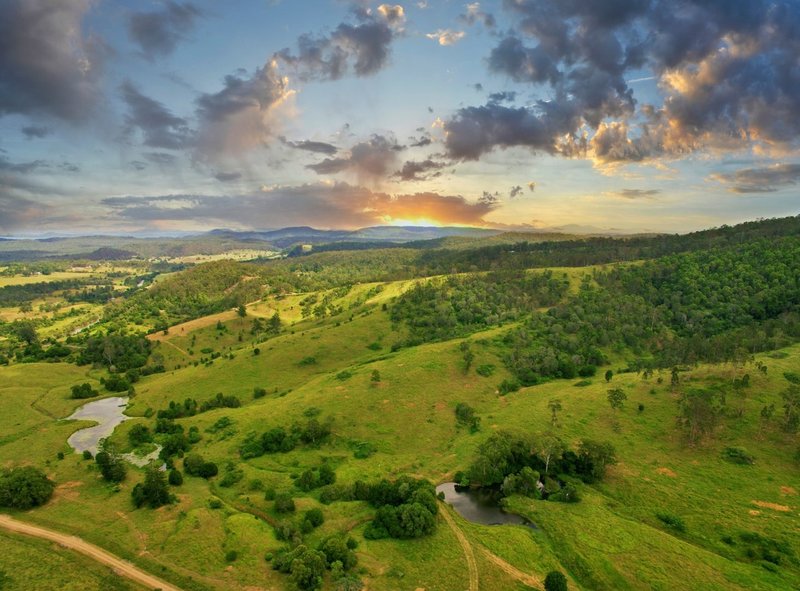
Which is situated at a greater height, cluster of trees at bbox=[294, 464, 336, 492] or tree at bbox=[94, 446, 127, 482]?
tree at bbox=[94, 446, 127, 482]

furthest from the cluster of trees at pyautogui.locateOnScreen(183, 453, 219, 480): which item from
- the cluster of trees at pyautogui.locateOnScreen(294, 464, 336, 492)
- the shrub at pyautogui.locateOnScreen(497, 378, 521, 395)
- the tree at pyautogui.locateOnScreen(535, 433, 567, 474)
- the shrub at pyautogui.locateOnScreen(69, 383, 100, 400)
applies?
the shrub at pyautogui.locateOnScreen(69, 383, 100, 400)

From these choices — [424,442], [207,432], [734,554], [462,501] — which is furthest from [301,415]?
[734,554]

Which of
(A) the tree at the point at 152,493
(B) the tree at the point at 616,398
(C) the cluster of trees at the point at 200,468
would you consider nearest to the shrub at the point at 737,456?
(B) the tree at the point at 616,398

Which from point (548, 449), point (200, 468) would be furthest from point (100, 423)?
point (548, 449)

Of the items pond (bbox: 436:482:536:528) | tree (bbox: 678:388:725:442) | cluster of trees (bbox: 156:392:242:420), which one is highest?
tree (bbox: 678:388:725:442)

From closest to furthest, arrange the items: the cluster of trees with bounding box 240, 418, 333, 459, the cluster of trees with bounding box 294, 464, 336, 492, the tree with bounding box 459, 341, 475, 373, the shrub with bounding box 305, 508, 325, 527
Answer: the shrub with bounding box 305, 508, 325, 527 → the cluster of trees with bounding box 294, 464, 336, 492 → the cluster of trees with bounding box 240, 418, 333, 459 → the tree with bounding box 459, 341, 475, 373

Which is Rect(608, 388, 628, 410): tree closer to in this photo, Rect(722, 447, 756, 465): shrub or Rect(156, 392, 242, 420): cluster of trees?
Rect(722, 447, 756, 465): shrub

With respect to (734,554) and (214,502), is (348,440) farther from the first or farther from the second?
(734,554)
